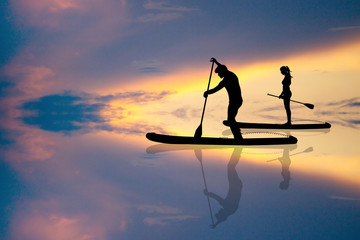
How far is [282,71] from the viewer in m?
14.2

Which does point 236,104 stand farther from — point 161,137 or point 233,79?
point 161,137

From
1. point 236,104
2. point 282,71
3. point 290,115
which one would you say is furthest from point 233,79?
point 290,115

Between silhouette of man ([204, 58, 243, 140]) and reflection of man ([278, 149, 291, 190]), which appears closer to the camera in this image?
reflection of man ([278, 149, 291, 190])

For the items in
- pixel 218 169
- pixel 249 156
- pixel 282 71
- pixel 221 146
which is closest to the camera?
pixel 218 169

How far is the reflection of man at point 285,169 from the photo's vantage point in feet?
22.9

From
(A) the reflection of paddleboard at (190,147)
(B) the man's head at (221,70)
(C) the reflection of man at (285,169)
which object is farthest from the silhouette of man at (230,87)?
(C) the reflection of man at (285,169)

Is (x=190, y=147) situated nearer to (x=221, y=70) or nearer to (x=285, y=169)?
(x=221, y=70)

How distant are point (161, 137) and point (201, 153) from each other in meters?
A: 1.48

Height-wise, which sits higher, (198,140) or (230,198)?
(198,140)

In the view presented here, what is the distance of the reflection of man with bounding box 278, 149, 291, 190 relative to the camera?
6.98m

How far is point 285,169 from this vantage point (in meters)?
8.34

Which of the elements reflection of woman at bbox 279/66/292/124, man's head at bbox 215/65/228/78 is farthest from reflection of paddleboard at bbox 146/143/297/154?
reflection of woman at bbox 279/66/292/124

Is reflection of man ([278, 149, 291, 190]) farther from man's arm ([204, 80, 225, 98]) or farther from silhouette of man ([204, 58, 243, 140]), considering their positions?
man's arm ([204, 80, 225, 98])

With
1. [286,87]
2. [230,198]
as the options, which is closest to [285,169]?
[230,198]
